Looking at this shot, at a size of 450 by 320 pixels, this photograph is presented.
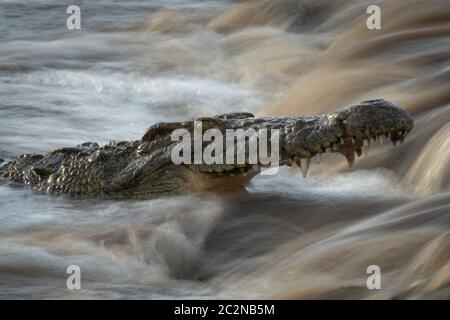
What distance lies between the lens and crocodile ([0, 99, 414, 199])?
729 centimetres

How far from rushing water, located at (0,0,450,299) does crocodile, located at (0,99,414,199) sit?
0.41ft

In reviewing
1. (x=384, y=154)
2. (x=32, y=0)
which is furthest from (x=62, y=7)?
(x=384, y=154)

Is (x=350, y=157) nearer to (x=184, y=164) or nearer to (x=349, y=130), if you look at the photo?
(x=349, y=130)

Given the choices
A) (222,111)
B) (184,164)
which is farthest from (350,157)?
(222,111)

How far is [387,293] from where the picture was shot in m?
6.26

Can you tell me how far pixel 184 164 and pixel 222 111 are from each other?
4.57 metres

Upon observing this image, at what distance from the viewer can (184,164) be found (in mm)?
8086

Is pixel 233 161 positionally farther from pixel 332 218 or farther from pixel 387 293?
pixel 387 293

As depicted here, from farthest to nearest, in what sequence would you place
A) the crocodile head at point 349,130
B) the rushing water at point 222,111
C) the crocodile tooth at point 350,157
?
the crocodile tooth at point 350,157
the crocodile head at point 349,130
the rushing water at point 222,111

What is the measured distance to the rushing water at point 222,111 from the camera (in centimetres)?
692

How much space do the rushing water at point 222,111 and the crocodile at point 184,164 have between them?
13cm

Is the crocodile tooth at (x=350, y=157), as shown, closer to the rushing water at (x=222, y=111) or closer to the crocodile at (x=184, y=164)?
the crocodile at (x=184, y=164)

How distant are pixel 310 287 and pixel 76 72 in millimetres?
8498

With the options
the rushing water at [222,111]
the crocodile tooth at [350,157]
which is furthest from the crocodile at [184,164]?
the rushing water at [222,111]
